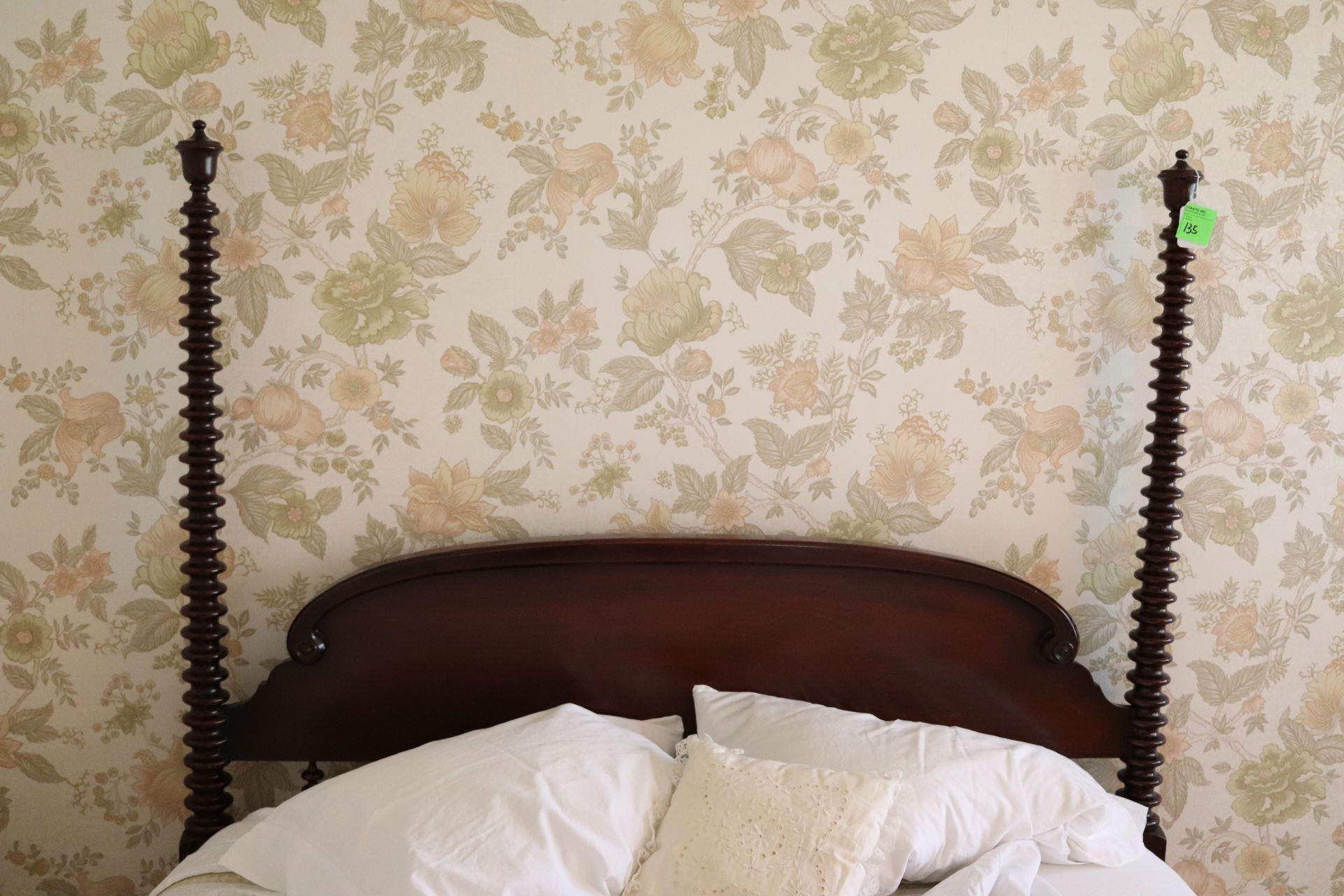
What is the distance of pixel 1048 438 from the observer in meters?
2.01

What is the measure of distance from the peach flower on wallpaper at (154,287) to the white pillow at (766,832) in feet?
3.97

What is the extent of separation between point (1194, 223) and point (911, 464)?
64 cm

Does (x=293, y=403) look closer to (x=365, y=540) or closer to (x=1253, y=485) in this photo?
(x=365, y=540)

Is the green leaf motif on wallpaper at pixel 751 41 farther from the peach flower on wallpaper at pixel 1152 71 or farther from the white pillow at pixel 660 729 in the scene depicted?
the white pillow at pixel 660 729

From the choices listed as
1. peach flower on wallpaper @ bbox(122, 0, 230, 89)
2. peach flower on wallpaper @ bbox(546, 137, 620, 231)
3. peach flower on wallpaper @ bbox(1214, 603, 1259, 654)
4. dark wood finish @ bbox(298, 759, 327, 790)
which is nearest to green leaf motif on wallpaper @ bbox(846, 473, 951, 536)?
peach flower on wallpaper @ bbox(1214, 603, 1259, 654)

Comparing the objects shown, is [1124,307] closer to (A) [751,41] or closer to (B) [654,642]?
(A) [751,41]

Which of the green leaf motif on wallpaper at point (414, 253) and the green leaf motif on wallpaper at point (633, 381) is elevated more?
the green leaf motif on wallpaper at point (414, 253)

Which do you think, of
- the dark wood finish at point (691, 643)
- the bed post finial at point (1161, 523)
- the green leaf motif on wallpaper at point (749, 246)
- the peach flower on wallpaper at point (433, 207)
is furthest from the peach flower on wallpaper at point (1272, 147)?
the peach flower on wallpaper at point (433, 207)

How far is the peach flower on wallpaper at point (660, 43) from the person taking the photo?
6.23 feet

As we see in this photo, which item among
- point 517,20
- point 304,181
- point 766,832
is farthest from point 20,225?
point 766,832

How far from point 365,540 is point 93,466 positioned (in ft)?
1.62

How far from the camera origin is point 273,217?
1.89 m

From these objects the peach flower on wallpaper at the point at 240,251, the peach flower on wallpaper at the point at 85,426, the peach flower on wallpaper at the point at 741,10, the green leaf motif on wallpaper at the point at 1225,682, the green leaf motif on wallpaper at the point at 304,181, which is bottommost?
the green leaf motif on wallpaper at the point at 1225,682

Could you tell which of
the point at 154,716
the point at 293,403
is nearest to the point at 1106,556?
the point at 293,403
